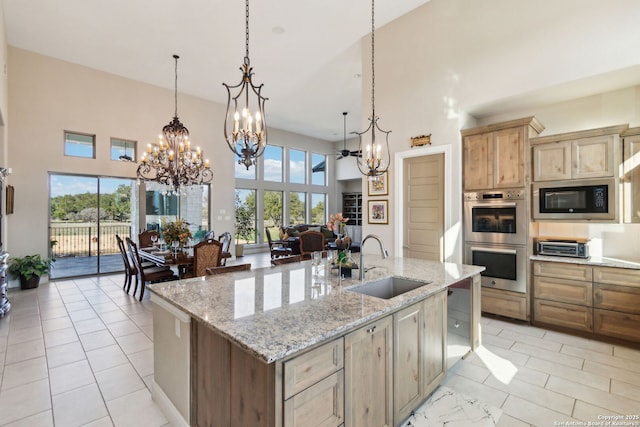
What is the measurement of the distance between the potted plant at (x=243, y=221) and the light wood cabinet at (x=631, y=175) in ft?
30.6

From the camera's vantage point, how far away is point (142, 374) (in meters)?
2.62

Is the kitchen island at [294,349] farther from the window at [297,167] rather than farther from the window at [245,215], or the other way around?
the window at [297,167]

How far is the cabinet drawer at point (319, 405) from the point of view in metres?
1.24

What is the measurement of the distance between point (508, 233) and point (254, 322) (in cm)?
365

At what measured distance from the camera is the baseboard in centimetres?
190

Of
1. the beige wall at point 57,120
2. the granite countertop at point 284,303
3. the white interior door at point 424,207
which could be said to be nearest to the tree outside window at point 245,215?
the beige wall at point 57,120

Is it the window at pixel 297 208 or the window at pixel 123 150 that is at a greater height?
the window at pixel 123 150

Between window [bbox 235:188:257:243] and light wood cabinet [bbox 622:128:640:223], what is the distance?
934 centimetres

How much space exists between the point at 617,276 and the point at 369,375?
3291 millimetres

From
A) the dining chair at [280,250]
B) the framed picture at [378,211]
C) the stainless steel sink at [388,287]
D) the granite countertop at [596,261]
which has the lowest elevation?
the dining chair at [280,250]

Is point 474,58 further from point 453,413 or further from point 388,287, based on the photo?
point 453,413

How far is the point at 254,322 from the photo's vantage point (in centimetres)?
144

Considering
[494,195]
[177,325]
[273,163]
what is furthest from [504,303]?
[273,163]

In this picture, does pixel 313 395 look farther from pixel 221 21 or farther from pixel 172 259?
pixel 221 21
